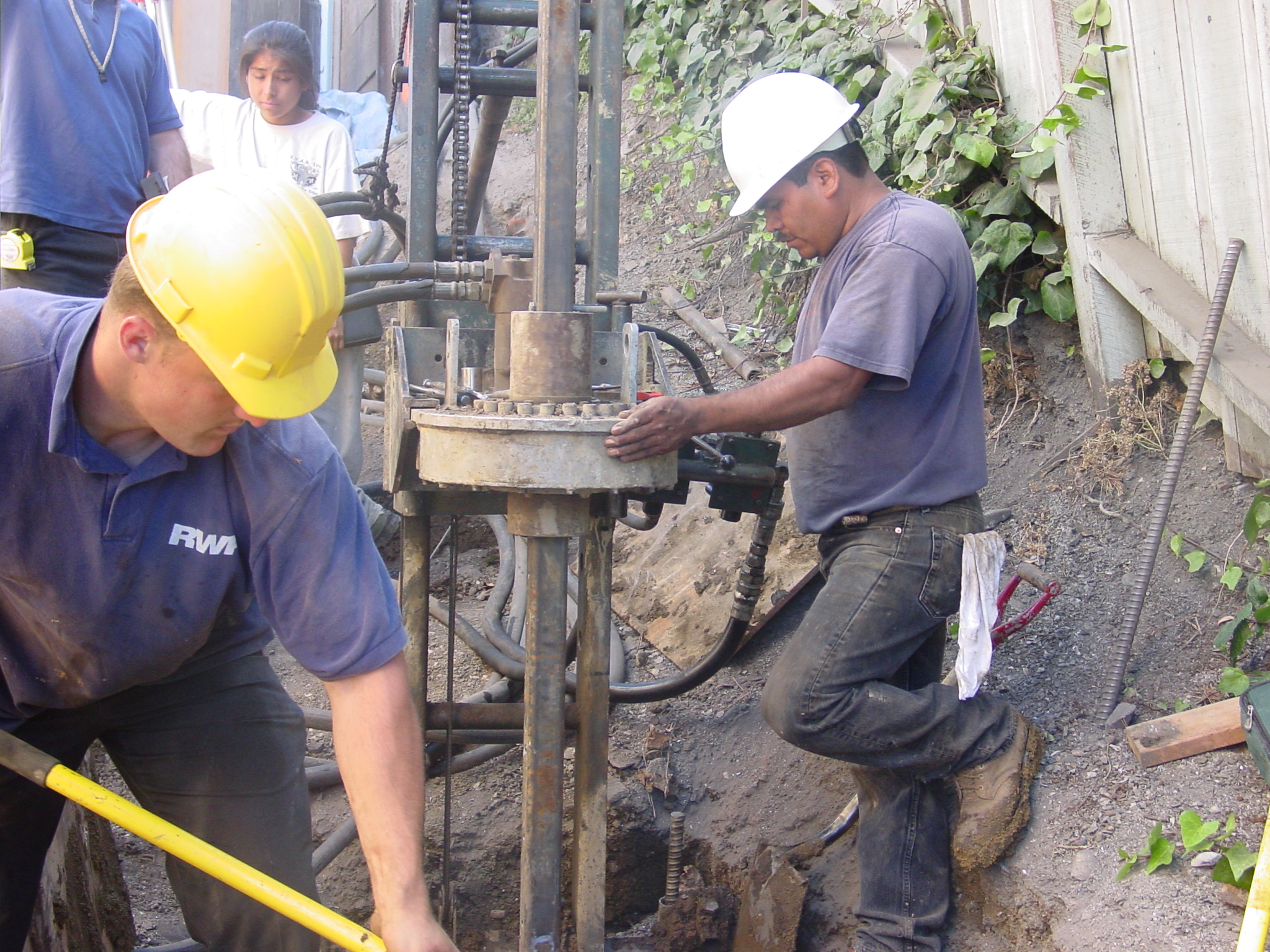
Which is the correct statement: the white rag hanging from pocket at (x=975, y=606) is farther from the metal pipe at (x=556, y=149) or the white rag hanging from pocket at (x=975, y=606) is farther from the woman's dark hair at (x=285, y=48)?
the woman's dark hair at (x=285, y=48)

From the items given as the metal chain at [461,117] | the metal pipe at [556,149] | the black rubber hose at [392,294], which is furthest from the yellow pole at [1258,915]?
the metal chain at [461,117]

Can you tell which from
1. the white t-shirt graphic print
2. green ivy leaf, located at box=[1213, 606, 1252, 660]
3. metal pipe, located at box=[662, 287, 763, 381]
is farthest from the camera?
metal pipe, located at box=[662, 287, 763, 381]

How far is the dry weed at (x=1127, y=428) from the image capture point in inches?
135

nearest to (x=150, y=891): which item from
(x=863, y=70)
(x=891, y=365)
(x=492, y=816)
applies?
(x=492, y=816)

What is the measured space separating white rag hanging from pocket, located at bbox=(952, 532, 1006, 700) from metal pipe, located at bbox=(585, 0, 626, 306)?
1034 millimetres

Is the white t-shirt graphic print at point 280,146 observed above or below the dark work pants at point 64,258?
above

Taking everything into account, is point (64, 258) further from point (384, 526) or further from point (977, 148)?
point (977, 148)

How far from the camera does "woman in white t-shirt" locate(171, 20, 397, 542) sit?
418 centimetres

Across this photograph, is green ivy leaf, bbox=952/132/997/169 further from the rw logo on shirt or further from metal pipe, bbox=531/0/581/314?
the rw logo on shirt

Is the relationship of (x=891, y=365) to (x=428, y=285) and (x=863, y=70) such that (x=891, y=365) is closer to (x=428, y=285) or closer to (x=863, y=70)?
(x=428, y=285)

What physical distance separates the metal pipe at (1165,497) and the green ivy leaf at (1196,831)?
440 mm

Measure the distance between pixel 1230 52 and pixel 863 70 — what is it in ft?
5.72

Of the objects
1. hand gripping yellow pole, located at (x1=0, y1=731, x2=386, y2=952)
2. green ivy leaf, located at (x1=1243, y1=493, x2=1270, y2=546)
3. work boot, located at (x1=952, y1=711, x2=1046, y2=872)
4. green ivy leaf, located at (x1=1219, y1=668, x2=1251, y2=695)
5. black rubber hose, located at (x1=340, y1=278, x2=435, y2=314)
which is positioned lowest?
work boot, located at (x1=952, y1=711, x2=1046, y2=872)

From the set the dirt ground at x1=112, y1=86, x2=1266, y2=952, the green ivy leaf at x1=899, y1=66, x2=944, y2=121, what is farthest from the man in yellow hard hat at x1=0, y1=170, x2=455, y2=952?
the green ivy leaf at x1=899, y1=66, x2=944, y2=121
